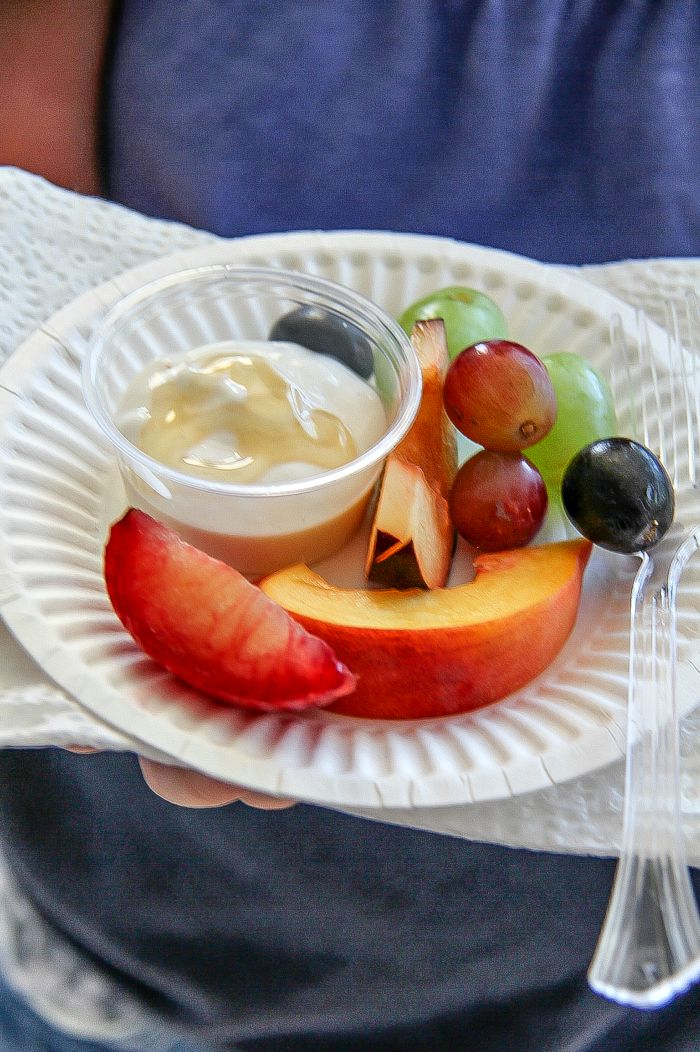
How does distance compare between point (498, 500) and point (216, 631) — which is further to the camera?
point (498, 500)

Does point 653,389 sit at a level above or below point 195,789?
above

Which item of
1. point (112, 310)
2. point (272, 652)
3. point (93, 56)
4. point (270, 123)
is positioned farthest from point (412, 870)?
point (93, 56)

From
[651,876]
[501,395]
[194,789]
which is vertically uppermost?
[501,395]

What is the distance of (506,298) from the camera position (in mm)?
990

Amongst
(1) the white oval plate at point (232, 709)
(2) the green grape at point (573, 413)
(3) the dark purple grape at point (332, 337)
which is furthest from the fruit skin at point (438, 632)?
(3) the dark purple grape at point (332, 337)

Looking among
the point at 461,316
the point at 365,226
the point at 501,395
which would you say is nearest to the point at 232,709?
the point at 501,395

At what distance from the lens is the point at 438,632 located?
655 mm

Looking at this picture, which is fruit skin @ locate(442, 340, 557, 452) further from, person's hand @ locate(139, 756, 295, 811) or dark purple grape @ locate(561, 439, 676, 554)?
person's hand @ locate(139, 756, 295, 811)

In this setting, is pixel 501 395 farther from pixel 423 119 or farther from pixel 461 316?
pixel 423 119

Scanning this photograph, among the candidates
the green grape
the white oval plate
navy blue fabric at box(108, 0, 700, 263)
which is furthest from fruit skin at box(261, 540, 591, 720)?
navy blue fabric at box(108, 0, 700, 263)

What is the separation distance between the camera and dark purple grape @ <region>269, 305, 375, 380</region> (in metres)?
0.85

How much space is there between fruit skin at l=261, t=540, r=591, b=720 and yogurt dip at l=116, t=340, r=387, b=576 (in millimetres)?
53

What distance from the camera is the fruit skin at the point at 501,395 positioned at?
73cm

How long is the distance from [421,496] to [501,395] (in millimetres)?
102
